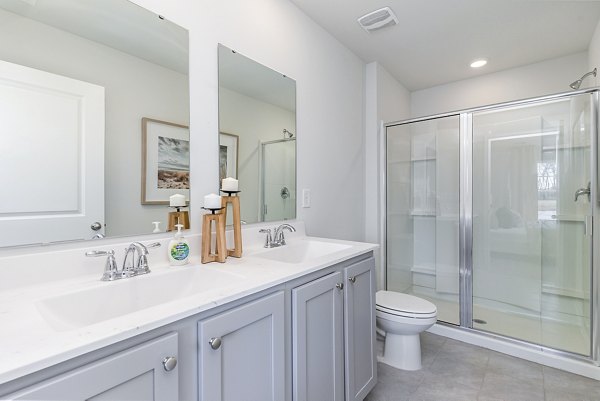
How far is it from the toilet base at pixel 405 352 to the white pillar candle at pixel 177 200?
1635 millimetres

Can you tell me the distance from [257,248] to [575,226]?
2.35 meters

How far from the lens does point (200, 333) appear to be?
0.76 m

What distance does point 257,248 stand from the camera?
5.28 ft

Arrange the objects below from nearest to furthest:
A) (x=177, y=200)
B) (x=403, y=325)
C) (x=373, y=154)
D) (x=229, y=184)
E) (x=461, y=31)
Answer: (x=177, y=200) → (x=229, y=184) → (x=403, y=325) → (x=461, y=31) → (x=373, y=154)

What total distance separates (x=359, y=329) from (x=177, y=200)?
107 cm

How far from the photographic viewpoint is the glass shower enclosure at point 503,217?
2.11 meters

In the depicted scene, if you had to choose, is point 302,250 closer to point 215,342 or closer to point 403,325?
point 403,325

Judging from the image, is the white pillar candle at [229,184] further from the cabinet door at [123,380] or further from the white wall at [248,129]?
the cabinet door at [123,380]

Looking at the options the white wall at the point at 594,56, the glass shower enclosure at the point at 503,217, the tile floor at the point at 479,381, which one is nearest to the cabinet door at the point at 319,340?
the tile floor at the point at 479,381

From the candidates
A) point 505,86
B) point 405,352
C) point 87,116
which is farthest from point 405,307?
point 505,86

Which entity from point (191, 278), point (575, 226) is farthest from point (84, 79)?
point (575, 226)

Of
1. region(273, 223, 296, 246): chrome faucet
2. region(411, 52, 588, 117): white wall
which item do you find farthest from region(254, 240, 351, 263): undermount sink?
region(411, 52, 588, 117): white wall

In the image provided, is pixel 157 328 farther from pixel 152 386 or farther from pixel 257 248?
pixel 257 248

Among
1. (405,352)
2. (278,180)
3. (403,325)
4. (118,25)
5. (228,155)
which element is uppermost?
(118,25)
